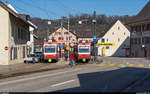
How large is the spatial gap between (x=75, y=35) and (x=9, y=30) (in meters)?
60.5

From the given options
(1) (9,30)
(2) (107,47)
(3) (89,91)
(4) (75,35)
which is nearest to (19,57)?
(1) (9,30)

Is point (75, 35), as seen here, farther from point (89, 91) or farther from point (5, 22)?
point (89, 91)

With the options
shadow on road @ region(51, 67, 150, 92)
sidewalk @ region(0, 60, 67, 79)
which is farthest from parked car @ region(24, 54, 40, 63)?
shadow on road @ region(51, 67, 150, 92)

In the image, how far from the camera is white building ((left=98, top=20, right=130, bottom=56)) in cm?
8388

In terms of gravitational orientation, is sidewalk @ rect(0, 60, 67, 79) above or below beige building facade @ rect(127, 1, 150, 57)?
below

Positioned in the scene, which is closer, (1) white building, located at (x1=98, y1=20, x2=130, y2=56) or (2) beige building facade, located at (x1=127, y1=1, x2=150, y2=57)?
(2) beige building facade, located at (x1=127, y1=1, x2=150, y2=57)

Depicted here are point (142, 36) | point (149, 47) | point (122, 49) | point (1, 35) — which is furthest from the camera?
point (122, 49)

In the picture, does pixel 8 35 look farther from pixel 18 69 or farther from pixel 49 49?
pixel 49 49

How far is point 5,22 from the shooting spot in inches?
1288

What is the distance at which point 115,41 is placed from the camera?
85.1 meters

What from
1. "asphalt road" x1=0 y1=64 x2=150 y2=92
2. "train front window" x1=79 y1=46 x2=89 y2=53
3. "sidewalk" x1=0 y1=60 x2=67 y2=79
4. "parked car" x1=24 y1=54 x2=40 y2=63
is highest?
"train front window" x1=79 y1=46 x2=89 y2=53

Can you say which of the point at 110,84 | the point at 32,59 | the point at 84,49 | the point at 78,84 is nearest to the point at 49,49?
the point at 32,59

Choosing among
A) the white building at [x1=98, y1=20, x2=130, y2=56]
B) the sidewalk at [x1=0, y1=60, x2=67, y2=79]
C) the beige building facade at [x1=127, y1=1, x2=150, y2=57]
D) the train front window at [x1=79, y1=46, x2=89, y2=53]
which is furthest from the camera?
the white building at [x1=98, y1=20, x2=130, y2=56]

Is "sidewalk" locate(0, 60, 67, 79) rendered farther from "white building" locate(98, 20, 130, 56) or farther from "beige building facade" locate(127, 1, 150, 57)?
"white building" locate(98, 20, 130, 56)
